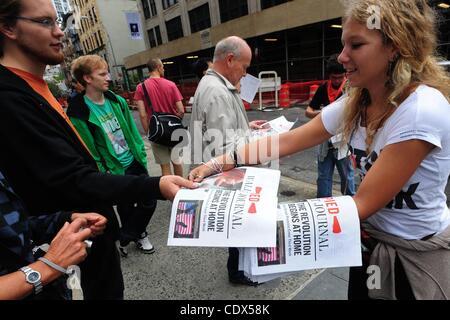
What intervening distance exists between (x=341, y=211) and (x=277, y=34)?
Answer: 63.5 ft

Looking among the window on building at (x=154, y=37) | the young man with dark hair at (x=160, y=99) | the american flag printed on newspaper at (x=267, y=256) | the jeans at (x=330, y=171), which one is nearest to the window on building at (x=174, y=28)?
the window on building at (x=154, y=37)

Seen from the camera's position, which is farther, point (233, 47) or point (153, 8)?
point (153, 8)

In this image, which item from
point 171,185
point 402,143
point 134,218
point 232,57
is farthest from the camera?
point 134,218

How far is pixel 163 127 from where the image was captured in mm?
3803

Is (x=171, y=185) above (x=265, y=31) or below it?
below

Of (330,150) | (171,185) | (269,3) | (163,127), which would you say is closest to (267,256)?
(171,185)

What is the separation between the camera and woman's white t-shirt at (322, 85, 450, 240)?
3.20ft

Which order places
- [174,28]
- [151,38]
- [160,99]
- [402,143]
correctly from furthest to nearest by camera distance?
[151,38] → [174,28] → [160,99] → [402,143]

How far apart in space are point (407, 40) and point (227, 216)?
0.97 metres

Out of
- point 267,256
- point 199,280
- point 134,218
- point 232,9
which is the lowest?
point 199,280

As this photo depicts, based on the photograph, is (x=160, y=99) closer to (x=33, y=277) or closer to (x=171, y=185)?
(x=171, y=185)

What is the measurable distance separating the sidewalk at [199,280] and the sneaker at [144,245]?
58 mm

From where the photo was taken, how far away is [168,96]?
4258mm

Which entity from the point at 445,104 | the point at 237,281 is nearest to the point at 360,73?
the point at 445,104
